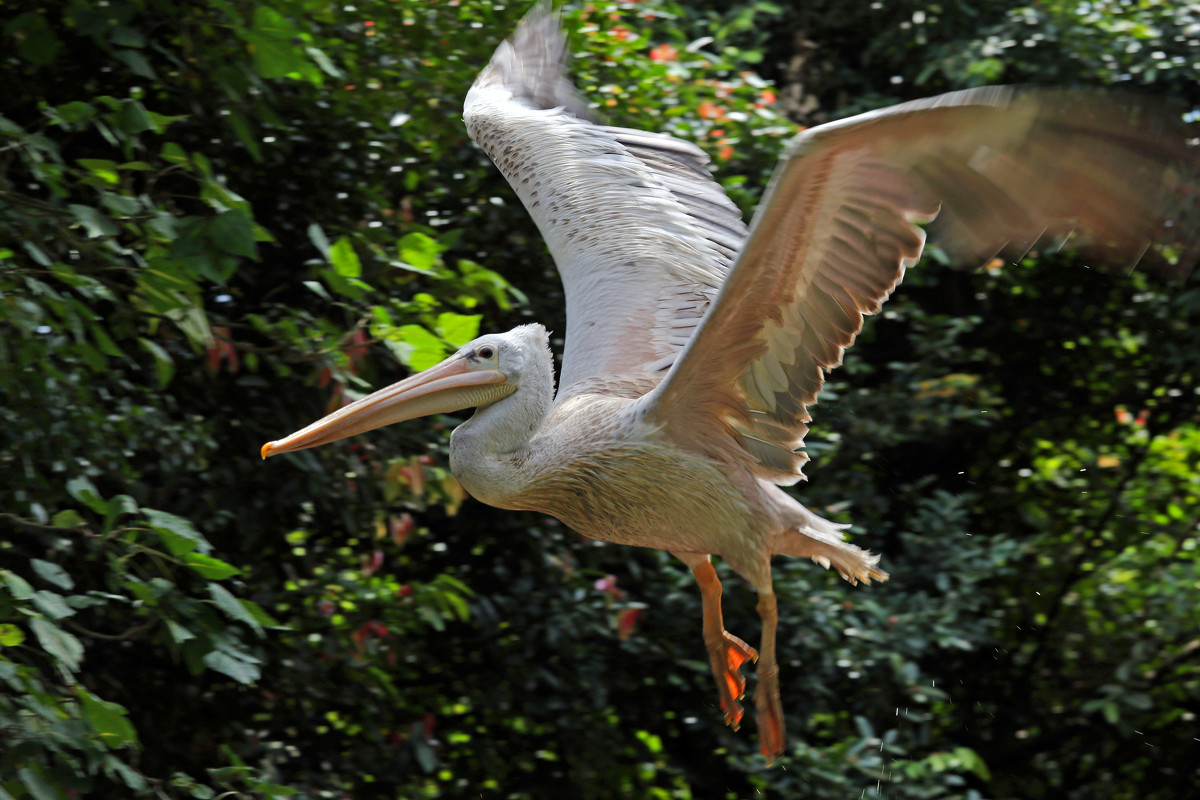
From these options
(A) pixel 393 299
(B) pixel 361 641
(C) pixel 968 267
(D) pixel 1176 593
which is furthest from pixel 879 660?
(C) pixel 968 267

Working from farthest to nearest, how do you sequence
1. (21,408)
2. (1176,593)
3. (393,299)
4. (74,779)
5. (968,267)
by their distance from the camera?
(1176,593) < (393,299) < (21,408) < (74,779) < (968,267)

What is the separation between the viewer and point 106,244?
13.1ft

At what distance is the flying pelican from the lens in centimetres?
282

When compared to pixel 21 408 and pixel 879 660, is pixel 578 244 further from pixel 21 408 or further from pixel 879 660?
pixel 879 660

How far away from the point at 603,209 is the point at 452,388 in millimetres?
1157

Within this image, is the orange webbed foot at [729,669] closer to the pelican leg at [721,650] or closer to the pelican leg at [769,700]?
the pelican leg at [721,650]

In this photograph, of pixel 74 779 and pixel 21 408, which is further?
pixel 21 408

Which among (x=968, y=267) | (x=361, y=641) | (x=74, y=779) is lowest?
(x=361, y=641)

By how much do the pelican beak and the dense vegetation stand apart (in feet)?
0.73

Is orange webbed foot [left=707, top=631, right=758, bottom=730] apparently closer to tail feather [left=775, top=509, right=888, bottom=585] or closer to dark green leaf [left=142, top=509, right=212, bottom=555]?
tail feather [left=775, top=509, right=888, bottom=585]

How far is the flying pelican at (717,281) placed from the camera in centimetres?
282

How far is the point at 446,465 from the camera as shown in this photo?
498cm

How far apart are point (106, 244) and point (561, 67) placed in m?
2.11

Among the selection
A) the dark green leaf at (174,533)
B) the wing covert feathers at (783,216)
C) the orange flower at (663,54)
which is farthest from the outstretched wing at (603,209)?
the dark green leaf at (174,533)
